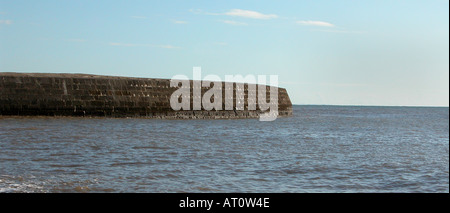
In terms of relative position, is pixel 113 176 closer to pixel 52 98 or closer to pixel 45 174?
pixel 45 174

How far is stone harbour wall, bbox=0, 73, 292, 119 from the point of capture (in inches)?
800

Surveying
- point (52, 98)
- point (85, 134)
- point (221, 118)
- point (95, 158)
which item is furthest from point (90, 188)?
point (221, 118)

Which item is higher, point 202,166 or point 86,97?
point 86,97

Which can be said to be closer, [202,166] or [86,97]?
[202,166]

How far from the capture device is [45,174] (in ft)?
22.5

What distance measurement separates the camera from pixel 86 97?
2161 centimetres

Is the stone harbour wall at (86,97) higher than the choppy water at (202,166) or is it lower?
higher

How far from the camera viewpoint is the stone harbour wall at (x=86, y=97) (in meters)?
20.3

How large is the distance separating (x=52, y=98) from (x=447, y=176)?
1640 cm

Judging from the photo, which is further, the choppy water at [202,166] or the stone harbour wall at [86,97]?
the stone harbour wall at [86,97]

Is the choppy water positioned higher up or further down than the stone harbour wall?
further down
